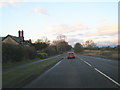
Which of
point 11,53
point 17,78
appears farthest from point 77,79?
point 11,53

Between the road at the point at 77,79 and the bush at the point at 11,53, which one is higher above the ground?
the bush at the point at 11,53

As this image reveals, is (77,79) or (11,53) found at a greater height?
(11,53)

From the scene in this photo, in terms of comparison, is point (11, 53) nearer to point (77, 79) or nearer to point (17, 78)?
point (17, 78)

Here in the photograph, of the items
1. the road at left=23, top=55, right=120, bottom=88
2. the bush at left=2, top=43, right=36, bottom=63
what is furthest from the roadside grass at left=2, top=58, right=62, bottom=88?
the bush at left=2, top=43, right=36, bottom=63

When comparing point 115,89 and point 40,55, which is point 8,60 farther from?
point 40,55

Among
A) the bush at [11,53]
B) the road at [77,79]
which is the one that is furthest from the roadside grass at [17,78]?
the bush at [11,53]

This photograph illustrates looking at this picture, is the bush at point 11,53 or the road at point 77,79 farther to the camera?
the bush at point 11,53

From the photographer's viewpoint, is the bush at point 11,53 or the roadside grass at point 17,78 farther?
the bush at point 11,53

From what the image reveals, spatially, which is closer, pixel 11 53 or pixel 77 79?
pixel 77 79

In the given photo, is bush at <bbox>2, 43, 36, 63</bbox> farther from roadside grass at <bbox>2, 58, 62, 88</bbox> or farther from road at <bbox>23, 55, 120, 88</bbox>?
road at <bbox>23, 55, 120, 88</bbox>

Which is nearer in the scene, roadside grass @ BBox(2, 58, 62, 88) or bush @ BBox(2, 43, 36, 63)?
roadside grass @ BBox(2, 58, 62, 88)

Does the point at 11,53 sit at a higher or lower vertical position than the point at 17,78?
higher

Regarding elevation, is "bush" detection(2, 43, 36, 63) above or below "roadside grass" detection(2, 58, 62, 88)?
above

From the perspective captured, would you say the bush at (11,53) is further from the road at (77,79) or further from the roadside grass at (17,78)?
the road at (77,79)
